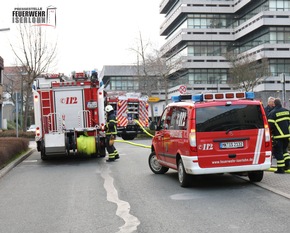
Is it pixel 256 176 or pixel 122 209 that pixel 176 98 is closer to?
pixel 256 176

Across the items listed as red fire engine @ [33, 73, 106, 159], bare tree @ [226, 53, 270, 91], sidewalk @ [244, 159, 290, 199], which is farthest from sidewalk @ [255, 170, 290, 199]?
bare tree @ [226, 53, 270, 91]

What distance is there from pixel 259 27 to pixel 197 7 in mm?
11249

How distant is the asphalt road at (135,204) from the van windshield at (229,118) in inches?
48.3

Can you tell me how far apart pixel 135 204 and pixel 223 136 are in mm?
2347

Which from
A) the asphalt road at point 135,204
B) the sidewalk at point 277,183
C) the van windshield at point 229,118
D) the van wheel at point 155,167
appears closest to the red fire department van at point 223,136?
the van windshield at point 229,118

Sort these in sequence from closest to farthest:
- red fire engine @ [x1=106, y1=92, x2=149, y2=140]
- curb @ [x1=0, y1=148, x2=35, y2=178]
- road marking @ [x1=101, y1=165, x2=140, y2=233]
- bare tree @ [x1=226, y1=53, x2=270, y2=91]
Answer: road marking @ [x1=101, y1=165, x2=140, y2=233], curb @ [x1=0, y1=148, x2=35, y2=178], red fire engine @ [x1=106, y1=92, x2=149, y2=140], bare tree @ [x1=226, y1=53, x2=270, y2=91]

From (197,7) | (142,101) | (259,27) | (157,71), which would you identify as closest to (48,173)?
(142,101)

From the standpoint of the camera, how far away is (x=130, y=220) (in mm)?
6203

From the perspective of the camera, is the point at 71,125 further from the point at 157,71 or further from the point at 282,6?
the point at 282,6

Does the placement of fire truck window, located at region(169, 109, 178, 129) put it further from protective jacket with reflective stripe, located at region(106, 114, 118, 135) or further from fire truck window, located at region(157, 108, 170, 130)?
protective jacket with reflective stripe, located at region(106, 114, 118, 135)

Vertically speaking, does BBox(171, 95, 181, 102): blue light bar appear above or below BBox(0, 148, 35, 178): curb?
above

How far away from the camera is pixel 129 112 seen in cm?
2725

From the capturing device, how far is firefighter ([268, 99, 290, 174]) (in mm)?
10055

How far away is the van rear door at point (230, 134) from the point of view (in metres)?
8.45
